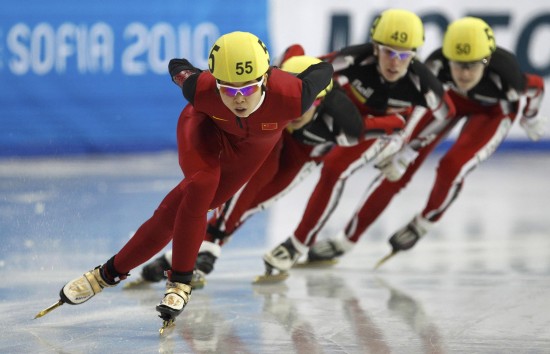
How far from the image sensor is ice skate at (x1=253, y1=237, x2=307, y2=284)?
5.87 m

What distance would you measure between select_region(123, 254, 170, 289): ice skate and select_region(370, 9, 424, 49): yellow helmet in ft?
5.86

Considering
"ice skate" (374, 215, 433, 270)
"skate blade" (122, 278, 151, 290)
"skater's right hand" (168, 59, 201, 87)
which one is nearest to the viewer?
"skater's right hand" (168, 59, 201, 87)

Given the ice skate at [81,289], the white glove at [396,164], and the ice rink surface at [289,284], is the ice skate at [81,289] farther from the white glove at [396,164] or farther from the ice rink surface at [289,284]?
the white glove at [396,164]

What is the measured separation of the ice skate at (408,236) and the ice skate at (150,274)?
1436 millimetres

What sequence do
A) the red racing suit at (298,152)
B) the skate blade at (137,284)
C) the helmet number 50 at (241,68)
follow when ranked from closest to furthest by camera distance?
the helmet number 50 at (241,68)
the skate blade at (137,284)
the red racing suit at (298,152)

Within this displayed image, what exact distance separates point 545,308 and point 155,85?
6143 mm

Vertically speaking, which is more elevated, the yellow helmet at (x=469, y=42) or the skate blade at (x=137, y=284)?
the yellow helmet at (x=469, y=42)

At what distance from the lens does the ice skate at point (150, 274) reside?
5.60 m

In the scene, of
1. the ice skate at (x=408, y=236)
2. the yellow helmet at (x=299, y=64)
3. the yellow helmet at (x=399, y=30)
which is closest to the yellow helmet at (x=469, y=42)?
the yellow helmet at (x=399, y=30)

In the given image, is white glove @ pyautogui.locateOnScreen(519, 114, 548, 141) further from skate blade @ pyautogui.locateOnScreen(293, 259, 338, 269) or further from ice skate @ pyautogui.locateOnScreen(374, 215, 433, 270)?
skate blade @ pyautogui.locateOnScreen(293, 259, 338, 269)

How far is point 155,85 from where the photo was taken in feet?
34.8

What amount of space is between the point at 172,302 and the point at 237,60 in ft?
3.38

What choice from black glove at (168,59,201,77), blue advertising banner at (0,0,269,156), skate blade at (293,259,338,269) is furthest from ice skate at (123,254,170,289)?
blue advertising banner at (0,0,269,156)

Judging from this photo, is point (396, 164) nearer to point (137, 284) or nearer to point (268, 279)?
point (268, 279)
